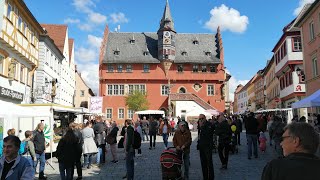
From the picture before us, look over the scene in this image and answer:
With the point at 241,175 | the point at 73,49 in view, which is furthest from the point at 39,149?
the point at 73,49

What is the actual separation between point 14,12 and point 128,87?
104 feet

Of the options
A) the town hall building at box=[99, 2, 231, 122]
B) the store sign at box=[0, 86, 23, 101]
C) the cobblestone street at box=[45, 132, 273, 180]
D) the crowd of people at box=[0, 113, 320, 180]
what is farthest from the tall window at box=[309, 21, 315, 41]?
the town hall building at box=[99, 2, 231, 122]

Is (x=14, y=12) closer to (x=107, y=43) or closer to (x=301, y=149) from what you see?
(x=301, y=149)

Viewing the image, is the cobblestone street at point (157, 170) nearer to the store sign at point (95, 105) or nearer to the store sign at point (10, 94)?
the store sign at point (95, 105)

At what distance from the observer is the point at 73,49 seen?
4825cm

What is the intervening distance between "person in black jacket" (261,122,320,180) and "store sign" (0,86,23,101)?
1906 cm

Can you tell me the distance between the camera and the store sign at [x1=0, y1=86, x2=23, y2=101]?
18769 mm

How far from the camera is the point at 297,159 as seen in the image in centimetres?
246

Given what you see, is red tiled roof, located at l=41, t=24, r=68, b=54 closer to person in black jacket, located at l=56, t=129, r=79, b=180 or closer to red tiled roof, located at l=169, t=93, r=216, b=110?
red tiled roof, located at l=169, t=93, r=216, b=110

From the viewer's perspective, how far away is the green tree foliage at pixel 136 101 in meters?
46.5

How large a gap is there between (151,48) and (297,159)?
2061 inches

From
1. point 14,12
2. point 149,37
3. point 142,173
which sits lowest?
point 142,173

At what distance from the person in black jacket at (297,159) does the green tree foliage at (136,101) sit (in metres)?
44.0

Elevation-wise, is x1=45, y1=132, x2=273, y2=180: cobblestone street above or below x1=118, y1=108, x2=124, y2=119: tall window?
below
